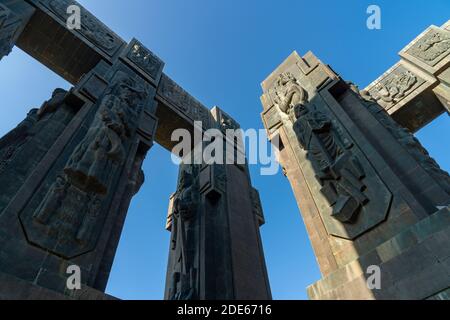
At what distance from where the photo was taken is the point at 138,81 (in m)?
10.7

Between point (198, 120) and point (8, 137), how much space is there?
8.85 m

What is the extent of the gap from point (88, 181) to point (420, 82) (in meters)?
12.3

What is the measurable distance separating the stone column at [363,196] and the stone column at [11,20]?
24.3ft

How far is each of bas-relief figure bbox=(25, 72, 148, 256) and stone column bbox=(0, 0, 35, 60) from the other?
1.72 metres

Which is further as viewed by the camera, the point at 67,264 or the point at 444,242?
the point at 67,264

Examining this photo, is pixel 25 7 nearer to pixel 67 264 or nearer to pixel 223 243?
pixel 67 264

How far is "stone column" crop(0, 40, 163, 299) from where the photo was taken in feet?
14.8

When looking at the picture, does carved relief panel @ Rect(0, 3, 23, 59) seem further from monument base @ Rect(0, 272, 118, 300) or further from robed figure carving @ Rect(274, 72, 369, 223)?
robed figure carving @ Rect(274, 72, 369, 223)

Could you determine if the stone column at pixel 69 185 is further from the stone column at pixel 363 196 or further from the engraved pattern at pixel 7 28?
the stone column at pixel 363 196

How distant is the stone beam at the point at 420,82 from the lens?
1003 cm

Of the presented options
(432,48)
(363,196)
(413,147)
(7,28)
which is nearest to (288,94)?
(413,147)

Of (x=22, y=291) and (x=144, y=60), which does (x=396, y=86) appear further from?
(x=22, y=291)

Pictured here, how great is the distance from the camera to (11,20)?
736 cm
